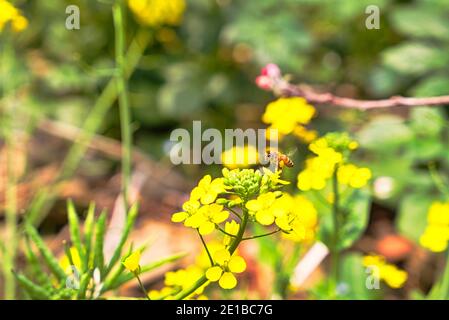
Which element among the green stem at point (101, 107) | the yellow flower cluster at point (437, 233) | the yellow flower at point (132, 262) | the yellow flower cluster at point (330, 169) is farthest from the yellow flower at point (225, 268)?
the green stem at point (101, 107)

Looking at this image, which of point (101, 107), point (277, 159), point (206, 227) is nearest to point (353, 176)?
point (277, 159)

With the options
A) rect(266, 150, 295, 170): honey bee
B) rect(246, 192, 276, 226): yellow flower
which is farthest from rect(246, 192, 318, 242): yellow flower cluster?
rect(266, 150, 295, 170): honey bee

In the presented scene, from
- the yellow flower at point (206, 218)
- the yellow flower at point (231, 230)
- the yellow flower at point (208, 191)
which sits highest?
the yellow flower at point (208, 191)

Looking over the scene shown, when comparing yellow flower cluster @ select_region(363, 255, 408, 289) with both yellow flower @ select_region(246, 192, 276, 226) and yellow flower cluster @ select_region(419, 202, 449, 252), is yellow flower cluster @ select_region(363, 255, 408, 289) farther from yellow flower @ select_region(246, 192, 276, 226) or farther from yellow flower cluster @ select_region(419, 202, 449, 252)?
yellow flower @ select_region(246, 192, 276, 226)

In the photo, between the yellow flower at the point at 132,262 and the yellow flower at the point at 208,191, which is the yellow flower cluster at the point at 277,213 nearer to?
the yellow flower at the point at 208,191
